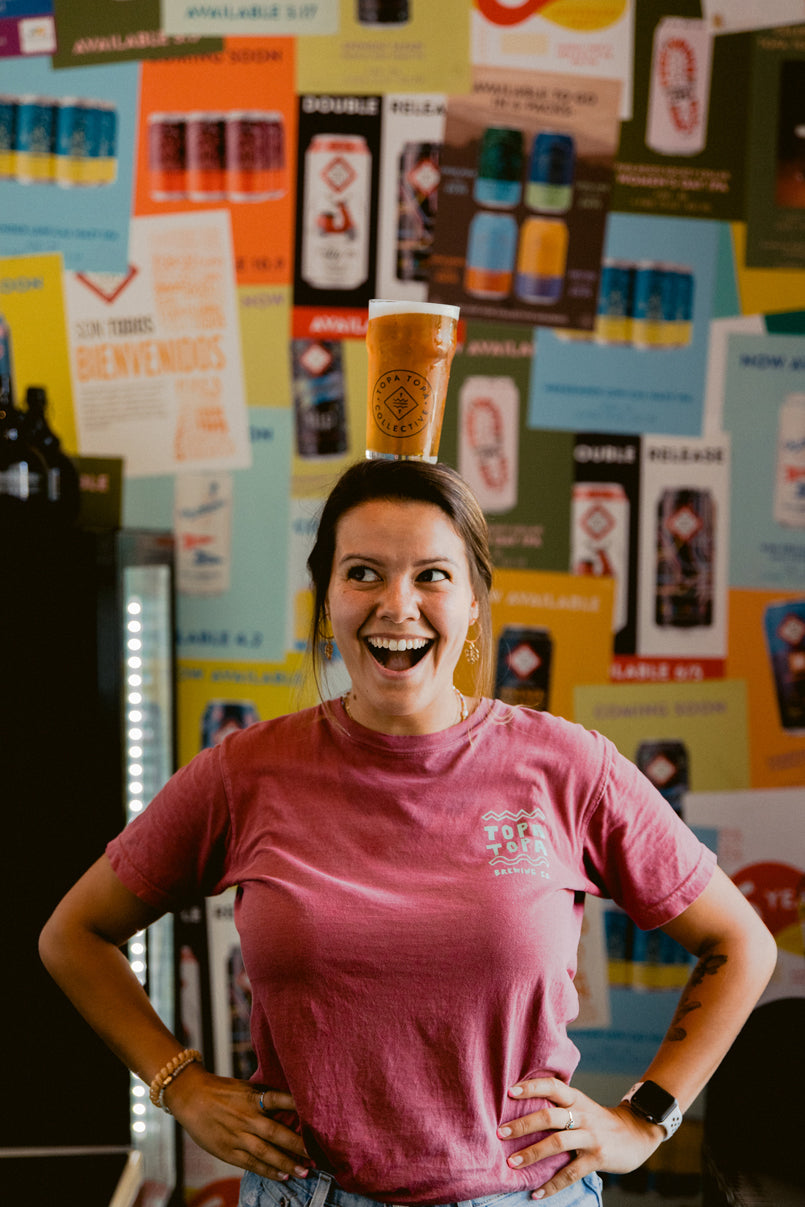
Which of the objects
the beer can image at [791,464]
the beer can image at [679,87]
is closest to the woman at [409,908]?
the beer can image at [791,464]

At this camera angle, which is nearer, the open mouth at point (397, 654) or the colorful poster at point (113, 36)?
the open mouth at point (397, 654)

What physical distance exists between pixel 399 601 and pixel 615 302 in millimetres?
1395

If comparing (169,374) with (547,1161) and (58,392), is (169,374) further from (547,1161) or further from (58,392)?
(547,1161)

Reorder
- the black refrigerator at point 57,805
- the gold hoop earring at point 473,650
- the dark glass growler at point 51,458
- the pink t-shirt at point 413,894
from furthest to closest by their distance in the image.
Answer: the dark glass growler at point 51,458 → the black refrigerator at point 57,805 → the gold hoop earring at point 473,650 → the pink t-shirt at point 413,894

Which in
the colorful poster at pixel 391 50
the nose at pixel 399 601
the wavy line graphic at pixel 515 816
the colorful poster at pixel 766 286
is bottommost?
the wavy line graphic at pixel 515 816

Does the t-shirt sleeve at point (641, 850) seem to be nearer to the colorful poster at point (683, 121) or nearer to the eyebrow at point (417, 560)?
the eyebrow at point (417, 560)

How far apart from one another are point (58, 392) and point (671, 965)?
79.8 inches

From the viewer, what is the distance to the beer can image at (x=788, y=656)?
2461 mm

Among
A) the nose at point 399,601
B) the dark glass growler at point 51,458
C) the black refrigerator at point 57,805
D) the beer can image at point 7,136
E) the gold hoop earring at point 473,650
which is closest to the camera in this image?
the nose at point 399,601

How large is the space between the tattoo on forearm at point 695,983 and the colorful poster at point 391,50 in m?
1.98

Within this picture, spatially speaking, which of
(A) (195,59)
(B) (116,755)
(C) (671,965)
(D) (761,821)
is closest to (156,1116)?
(B) (116,755)

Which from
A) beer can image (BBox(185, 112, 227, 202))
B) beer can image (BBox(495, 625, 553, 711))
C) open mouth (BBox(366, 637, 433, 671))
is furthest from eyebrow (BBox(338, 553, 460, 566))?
beer can image (BBox(185, 112, 227, 202))

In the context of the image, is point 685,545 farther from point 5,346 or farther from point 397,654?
point 5,346

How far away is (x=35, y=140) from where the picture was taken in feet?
8.16
